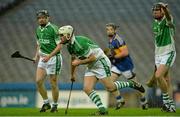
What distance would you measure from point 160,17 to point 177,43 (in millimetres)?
8105

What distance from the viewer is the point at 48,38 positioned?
1034 centimetres

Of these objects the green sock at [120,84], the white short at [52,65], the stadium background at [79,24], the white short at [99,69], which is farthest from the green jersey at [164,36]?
the stadium background at [79,24]

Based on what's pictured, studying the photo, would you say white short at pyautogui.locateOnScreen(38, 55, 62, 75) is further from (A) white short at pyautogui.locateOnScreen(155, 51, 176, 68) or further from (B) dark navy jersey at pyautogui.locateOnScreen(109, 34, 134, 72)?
(A) white short at pyautogui.locateOnScreen(155, 51, 176, 68)

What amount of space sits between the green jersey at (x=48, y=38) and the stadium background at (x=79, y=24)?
21.5 ft

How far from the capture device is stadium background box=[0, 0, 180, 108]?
681 inches

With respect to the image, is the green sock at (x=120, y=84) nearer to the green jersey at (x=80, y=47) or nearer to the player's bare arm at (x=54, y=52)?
the player's bare arm at (x=54, y=52)

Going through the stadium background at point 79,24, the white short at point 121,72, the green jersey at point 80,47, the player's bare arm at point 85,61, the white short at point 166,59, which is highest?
the stadium background at point 79,24

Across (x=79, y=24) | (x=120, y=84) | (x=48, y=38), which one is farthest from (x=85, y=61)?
(x=79, y=24)

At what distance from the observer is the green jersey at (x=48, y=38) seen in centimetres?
1031

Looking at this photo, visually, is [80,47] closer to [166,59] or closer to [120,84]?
[166,59]

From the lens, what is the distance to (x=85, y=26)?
18203mm

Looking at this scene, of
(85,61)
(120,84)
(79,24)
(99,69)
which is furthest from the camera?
(79,24)

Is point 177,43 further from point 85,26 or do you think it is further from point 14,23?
point 14,23

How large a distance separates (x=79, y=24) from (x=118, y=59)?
→ 6.40 metres
